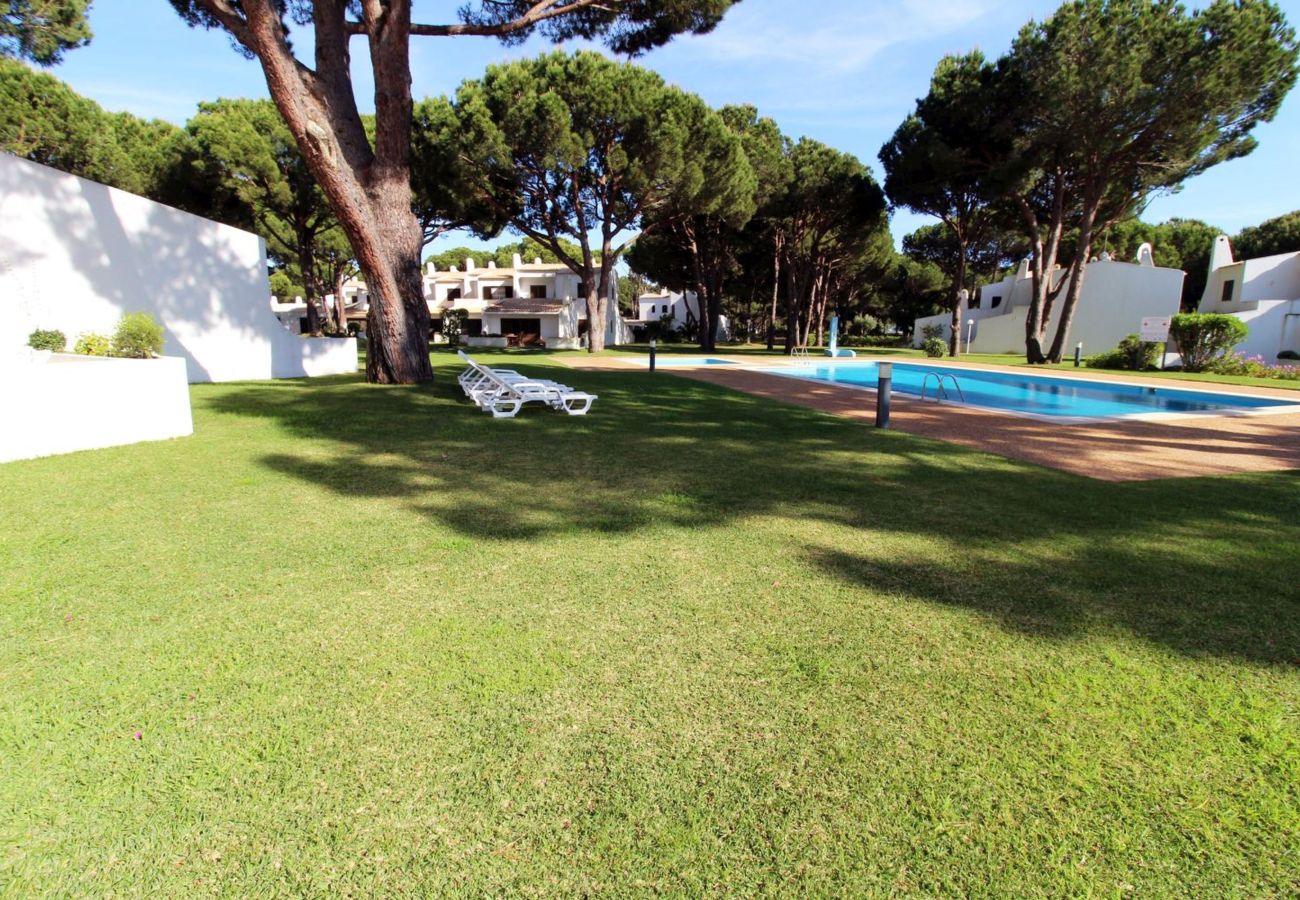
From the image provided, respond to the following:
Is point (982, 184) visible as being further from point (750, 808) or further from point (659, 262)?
point (750, 808)

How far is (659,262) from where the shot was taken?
36938 mm

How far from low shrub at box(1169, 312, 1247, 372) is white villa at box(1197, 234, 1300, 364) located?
880 centimetres

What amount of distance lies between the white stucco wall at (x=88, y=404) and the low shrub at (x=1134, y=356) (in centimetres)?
2279

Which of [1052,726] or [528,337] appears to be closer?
[1052,726]

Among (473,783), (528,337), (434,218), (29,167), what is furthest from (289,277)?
(473,783)

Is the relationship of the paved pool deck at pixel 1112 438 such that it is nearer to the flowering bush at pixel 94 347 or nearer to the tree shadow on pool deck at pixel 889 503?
the tree shadow on pool deck at pixel 889 503

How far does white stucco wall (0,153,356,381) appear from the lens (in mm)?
9320

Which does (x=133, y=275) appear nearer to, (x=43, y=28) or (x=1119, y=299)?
(x=43, y=28)

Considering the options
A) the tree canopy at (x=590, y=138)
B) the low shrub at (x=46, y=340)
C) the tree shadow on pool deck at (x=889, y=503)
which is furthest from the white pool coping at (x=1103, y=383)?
the low shrub at (x=46, y=340)

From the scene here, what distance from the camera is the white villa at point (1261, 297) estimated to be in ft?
85.4

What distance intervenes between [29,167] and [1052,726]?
13.4 metres

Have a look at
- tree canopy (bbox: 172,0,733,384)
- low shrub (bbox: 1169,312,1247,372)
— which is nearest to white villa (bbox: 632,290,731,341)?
low shrub (bbox: 1169,312,1247,372)

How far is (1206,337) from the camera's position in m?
17.9

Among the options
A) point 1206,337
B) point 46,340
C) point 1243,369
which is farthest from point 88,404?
point 1243,369
